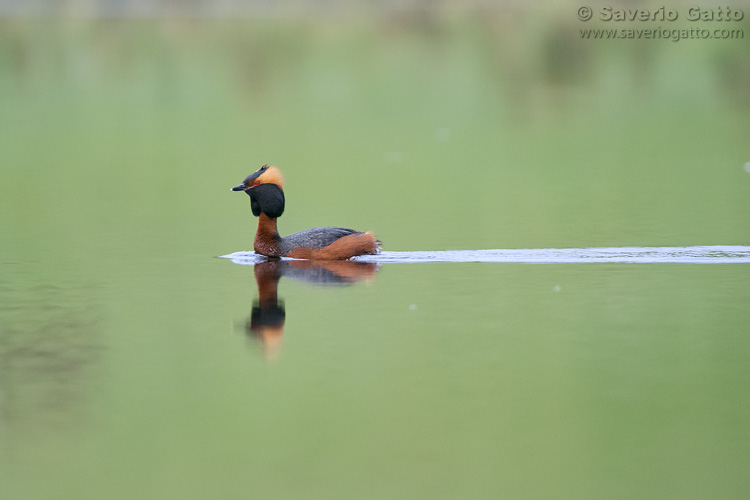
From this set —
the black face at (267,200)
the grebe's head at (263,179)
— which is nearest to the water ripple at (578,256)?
the black face at (267,200)

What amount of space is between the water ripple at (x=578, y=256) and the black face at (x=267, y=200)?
0.38 m

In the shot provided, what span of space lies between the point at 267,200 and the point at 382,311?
2768 mm

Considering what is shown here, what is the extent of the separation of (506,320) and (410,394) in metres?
1.68

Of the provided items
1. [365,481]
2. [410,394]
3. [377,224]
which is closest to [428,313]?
[410,394]

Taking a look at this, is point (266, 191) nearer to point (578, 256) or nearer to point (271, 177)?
point (271, 177)

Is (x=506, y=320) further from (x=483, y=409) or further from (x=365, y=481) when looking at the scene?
(x=365, y=481)

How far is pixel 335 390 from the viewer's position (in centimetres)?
663

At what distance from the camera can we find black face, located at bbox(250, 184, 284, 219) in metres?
10.9

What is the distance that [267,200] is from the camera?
1093 cm

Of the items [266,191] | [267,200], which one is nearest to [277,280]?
[267,200]

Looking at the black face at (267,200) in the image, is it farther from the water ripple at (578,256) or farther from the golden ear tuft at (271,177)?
→ the water ripple at (578,256)

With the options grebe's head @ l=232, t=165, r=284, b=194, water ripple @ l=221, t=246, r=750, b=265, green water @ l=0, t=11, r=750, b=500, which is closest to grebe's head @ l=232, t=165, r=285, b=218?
grebe's head @ l=232, t=165, r=284, b=194

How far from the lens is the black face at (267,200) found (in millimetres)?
10883

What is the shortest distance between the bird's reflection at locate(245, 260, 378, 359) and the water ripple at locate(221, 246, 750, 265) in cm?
27
